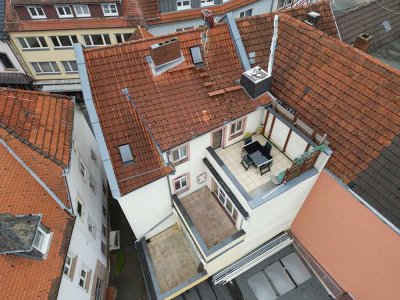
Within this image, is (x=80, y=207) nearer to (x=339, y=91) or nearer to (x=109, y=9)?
(x=339, y=91)

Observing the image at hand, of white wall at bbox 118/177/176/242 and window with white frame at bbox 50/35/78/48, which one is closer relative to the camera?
white wall at bbox 118/177/176/242

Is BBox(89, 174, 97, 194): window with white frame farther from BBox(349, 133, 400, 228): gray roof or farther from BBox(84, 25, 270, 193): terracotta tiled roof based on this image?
BBox(349, 133, 400, 228): gray roof

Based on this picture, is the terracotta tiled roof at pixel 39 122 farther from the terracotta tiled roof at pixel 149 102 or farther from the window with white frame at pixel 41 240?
the terracotta tiled roof at pixel 149 102

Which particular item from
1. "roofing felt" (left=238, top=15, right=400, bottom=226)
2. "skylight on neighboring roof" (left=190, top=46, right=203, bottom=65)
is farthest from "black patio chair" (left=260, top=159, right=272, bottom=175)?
"skylight on neighboring roof" (left=190, top=46, right=203, bottom=65)

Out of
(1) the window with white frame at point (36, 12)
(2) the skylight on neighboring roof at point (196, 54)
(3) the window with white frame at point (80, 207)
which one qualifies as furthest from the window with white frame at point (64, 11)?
(3) the window with white frame at point (80, 207)

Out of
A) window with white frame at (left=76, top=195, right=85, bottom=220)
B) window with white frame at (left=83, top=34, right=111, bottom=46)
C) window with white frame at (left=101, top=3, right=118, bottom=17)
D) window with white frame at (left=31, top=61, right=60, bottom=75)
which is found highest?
window with white frame at (left=31, top=61, right=60, bottom=75)
